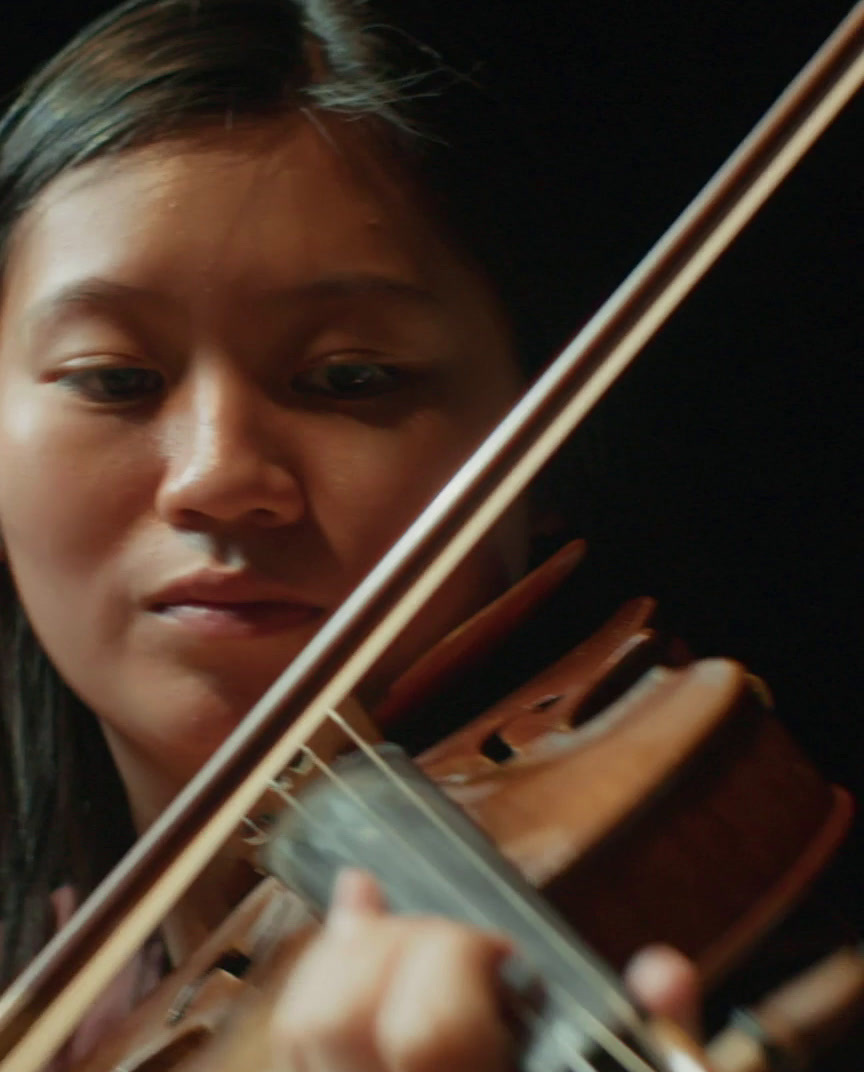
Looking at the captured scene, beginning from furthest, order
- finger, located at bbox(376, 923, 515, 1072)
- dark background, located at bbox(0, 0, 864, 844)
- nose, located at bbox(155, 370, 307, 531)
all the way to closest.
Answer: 1. dark background, located at bbox(0, 0, 864, 844)
2. nose, located at bbox(155, 370, 307, 531)
3. finger, located at bbox(376, 923, 515, 1072)

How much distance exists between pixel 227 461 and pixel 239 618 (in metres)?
0.08

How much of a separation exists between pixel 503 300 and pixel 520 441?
0.62 feet

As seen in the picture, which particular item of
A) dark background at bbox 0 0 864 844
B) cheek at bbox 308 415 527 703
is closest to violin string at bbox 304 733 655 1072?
cheek at bbox 308 415 527 703

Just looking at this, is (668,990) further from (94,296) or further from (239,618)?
A: (94,296)

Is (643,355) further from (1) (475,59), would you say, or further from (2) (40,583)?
(2) (40,583)

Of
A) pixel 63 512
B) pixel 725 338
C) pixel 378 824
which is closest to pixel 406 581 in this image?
pixel 378 824

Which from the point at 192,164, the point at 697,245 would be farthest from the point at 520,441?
the point at 192,164

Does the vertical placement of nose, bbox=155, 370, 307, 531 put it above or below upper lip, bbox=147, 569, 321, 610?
above

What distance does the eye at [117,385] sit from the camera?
0.56 metres

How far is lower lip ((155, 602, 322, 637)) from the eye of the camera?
533 millimetres

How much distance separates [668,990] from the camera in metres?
0.32

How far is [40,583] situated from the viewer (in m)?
0.58

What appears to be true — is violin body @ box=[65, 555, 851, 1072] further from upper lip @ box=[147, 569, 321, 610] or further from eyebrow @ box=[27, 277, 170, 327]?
eyebrow @ box=[27, 277, 170, 327]

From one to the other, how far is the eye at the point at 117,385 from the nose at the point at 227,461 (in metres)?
0.03
